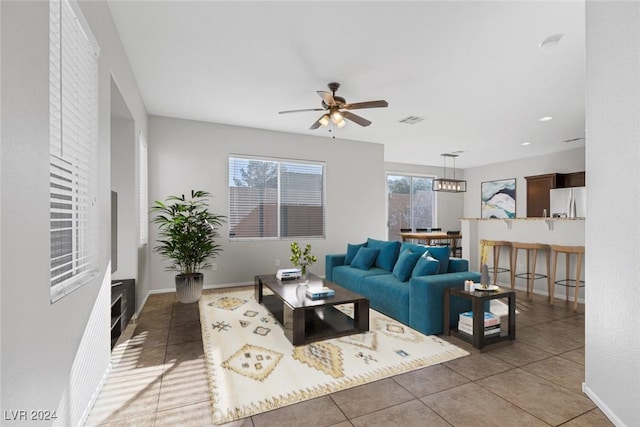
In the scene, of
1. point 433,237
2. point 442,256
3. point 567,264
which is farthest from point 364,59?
point 433,237

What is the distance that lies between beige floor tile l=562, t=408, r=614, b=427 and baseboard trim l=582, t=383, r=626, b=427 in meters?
0.08

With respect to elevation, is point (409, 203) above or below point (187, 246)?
above

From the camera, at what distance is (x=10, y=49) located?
1074mm

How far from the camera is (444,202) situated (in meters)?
9.66

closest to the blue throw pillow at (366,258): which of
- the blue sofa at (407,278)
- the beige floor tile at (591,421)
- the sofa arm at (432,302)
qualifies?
the blue sofa at (407,278)

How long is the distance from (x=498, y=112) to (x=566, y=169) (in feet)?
13.0

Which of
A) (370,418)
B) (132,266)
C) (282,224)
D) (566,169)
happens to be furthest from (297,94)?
(566,169)

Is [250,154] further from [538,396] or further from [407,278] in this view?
[538,396]

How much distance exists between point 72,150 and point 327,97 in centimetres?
236

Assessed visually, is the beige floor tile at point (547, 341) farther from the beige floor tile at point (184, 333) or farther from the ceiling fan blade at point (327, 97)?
the beige floor tile at point (184, 333)

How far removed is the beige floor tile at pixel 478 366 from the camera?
95.9 inches

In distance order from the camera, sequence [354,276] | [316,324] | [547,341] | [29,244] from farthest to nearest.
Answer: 1. [354,276]
2. [316,324]
3. [547,341]
4. [29,244]

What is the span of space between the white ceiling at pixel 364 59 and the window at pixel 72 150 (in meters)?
0.90

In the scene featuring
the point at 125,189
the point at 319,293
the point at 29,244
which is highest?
the point at 125,189
